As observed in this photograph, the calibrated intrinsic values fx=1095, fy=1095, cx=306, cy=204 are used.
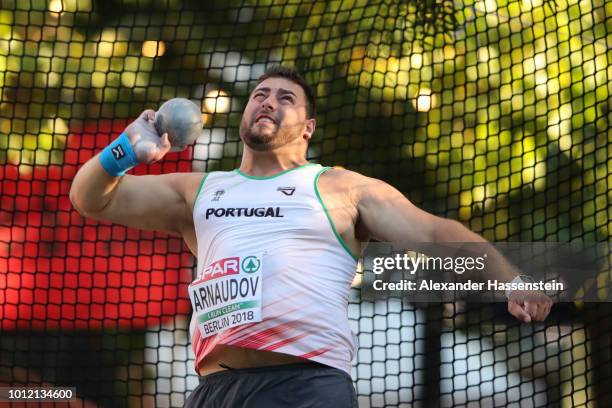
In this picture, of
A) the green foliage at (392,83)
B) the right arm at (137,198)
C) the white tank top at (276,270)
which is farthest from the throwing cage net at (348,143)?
the white tank top at (276,270)

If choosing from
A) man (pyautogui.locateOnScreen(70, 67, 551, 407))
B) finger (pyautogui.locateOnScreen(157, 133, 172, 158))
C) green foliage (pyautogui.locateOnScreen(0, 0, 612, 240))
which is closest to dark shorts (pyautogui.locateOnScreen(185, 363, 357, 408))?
man (pyautogui.locateOnScreen(70, 67, 551, 407))

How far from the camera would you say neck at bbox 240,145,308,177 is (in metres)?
3.78

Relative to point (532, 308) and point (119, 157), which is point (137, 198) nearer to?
point (119, 157)

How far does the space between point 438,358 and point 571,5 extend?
79.3 inches

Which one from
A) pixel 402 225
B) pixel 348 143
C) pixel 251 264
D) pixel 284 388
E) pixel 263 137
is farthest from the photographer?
pixel 348 143

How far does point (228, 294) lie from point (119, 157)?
56 cm

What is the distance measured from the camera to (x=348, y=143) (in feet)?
20.7

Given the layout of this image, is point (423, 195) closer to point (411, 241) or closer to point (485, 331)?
point (485, 331)

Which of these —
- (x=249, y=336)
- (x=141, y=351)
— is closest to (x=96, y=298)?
(x=141, y=351)

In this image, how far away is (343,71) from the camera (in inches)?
246

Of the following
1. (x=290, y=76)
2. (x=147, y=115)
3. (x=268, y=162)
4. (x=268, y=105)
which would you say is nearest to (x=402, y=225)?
(x=268, y=162)

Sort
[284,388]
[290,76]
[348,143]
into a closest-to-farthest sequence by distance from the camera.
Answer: [284,388], [290,76], [348,143]

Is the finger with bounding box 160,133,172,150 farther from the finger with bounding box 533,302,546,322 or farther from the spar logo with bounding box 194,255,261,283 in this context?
the finger with bounding box 533,302,546,322

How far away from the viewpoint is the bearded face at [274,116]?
3760mm
